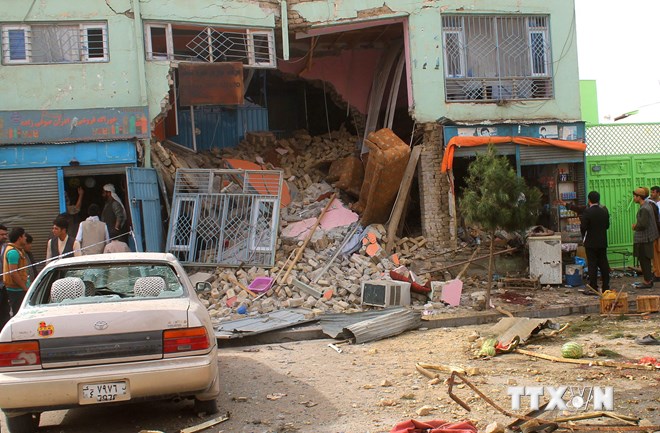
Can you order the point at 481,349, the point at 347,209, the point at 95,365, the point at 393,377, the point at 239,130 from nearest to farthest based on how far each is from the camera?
the point at 95,365 < the point at 393,377 < the point at 481,349 < the point at 347,209 < the point at 239,130

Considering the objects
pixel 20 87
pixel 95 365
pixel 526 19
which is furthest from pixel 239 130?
pixel 95 365

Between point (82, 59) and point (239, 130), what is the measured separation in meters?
5.44

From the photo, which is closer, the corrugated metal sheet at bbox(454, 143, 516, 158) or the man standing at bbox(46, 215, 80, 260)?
the man standing at bbox(46, 215, 80, 260)

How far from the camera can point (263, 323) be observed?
10945mm

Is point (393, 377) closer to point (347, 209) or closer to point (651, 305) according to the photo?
point (651, 305)

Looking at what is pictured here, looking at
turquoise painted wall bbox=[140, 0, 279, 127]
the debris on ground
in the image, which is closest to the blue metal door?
the debris on ground

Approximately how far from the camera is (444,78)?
15.5m

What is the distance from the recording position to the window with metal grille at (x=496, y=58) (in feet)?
51.5

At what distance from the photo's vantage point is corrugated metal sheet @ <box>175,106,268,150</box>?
18.3 m

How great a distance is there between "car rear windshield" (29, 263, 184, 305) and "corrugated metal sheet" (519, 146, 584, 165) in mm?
10455

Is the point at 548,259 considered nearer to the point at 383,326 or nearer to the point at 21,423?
the point at 383,326

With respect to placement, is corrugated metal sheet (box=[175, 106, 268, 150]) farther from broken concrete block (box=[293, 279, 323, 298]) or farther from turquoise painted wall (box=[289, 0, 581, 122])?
broken concrete block (box=[293, 279, 323, 298])

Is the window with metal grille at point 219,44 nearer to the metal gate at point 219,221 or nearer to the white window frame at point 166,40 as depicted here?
the white window frame at point 166,40

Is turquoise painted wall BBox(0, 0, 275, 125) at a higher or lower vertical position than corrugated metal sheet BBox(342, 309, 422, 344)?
higher
